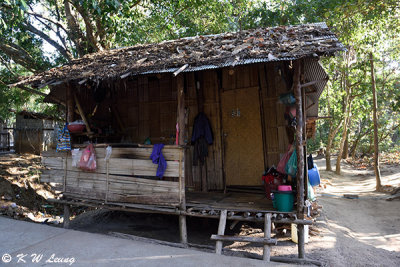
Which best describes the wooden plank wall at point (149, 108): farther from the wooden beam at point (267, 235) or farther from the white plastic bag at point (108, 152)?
the wooden beam at point (267, 235)

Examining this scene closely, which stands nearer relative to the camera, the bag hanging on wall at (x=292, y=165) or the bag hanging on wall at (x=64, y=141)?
the bag hanging on wall at (x=292, y=165)

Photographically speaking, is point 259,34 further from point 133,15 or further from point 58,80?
point 133,15

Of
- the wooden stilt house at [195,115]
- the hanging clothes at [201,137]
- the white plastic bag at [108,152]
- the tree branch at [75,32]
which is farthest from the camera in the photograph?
the tree branch at [75,32]

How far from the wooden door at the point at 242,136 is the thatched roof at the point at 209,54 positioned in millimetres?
1413

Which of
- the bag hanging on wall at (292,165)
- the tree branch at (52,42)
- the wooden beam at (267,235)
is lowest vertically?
the wooden beam at (267,235)

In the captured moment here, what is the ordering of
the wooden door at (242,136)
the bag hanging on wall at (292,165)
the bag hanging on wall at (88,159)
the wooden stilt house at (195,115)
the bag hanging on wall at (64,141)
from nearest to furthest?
1. the wooden stilt house at (195,115)
2. the bag hanging on wall at (292,165)
3. the bag hanging on wall at (88,159)
4. the bag hanging on wall at (64,141)
5. the wooden door at (242,136)

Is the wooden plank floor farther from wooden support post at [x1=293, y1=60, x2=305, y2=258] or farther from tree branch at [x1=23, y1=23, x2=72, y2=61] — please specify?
tree branch at [x1=23, y1=23, x2=72, y2=61]

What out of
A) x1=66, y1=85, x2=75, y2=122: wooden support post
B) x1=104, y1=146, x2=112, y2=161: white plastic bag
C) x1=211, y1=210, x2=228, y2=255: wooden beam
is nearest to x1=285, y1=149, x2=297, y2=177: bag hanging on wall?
x1=211, y1=210, x2=228, y2=255: wooden beam

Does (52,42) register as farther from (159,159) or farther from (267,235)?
(267,235)

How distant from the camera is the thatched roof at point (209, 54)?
462 centimetres

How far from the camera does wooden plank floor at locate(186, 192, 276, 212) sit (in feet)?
17.1

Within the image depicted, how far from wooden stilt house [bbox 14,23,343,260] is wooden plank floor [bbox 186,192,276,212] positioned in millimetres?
23

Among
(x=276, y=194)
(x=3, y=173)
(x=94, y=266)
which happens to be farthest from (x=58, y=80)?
(x=3, y=173)

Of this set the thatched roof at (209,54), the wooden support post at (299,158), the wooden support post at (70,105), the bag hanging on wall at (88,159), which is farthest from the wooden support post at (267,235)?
the wooden support post at (70,105)
